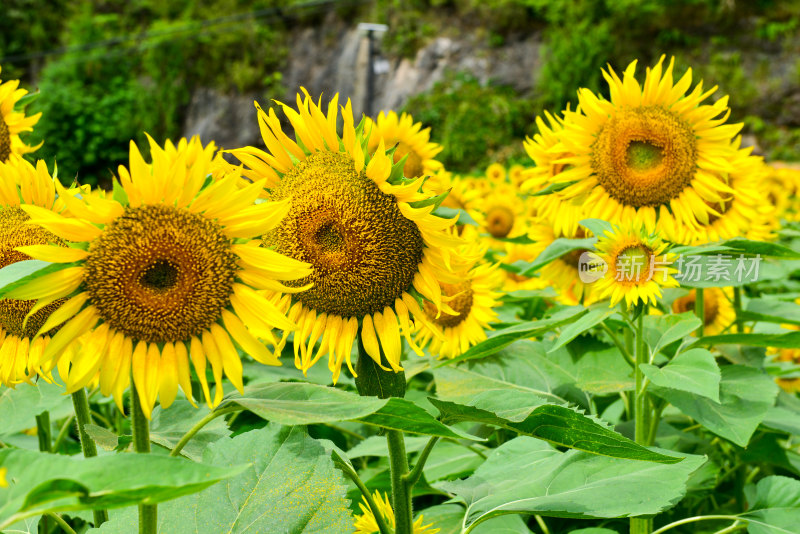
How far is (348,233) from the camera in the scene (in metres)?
1.02

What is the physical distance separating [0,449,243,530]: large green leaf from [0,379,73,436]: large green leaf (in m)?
0.87

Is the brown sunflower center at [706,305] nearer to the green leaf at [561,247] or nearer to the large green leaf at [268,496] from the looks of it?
the green leaf at [561,247]

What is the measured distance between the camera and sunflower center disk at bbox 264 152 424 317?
1021mm

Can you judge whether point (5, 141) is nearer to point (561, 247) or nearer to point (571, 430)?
point (561, 247)

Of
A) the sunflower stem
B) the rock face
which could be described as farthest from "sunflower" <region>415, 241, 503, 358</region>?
the rock face

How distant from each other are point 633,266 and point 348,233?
78 cm

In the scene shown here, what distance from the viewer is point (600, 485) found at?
3.66 ft

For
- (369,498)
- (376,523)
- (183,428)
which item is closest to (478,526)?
(376,523)

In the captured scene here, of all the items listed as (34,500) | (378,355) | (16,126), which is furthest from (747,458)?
(16,126)

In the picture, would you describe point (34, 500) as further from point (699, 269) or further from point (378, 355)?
point (699, 269)

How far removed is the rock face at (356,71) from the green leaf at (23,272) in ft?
52.6

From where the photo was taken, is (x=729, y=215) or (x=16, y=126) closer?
(x=16, y=126)

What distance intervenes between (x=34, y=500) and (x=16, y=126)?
123 cm

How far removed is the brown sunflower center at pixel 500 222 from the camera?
3439 millimetres
